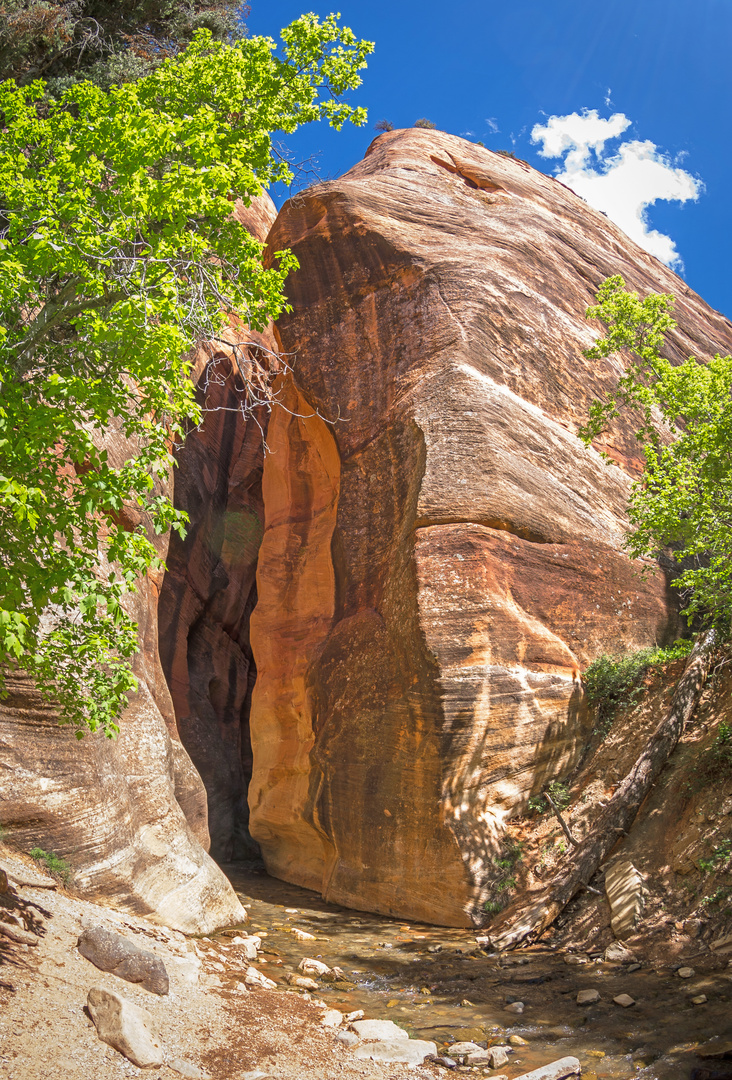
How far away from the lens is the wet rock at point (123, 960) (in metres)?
7.08

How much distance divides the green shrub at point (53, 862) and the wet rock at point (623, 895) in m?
6.66

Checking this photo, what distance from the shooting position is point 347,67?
1001 centimetres

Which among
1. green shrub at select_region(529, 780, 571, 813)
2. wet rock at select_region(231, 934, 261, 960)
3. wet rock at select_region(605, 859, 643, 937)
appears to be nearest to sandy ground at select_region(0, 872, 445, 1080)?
wet rock at select_region(231, 934, 261, 960)

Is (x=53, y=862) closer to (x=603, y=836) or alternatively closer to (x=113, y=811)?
(x=113, y=811)

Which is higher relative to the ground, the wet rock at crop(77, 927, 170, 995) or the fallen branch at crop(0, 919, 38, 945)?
the fallen branch at crop(0, 919, 38, 945)

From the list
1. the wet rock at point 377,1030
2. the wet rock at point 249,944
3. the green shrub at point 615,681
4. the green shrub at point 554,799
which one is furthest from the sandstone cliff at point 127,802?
the green shrub at point 615,681

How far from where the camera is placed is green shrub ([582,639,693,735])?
42.6 ft

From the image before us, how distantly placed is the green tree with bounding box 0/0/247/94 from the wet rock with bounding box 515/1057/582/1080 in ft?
60.5

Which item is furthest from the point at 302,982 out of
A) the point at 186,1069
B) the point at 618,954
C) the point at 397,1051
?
the point at 618,954

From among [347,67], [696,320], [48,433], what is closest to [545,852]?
[48,433]

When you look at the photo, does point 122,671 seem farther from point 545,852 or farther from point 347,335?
point 347,335

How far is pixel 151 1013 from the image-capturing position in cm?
662

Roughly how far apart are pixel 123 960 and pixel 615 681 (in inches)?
358

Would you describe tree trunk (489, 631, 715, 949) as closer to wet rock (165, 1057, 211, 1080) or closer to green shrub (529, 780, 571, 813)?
green shrub (529, 780, 571, 813)
